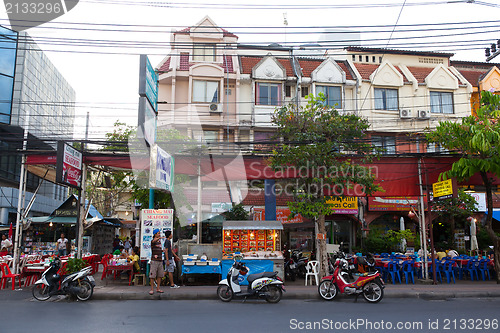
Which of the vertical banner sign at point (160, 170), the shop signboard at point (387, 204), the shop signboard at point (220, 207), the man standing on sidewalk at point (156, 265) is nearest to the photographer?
the man standing on sidewalk at point (156, 265)

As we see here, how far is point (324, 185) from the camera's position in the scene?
48.9ft

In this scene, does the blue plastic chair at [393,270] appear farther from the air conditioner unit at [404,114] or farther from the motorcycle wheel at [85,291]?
the air conditioner unit at [404,114]

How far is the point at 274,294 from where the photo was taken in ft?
36.2

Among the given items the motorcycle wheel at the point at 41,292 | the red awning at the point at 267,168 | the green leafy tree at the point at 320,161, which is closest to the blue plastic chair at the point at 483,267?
the red awning at the point at 267,168

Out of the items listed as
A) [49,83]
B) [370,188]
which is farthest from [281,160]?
[49,83]

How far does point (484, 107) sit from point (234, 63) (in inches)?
660

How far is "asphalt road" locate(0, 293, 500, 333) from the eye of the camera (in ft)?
25.3

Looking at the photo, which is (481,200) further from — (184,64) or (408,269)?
(184,64)

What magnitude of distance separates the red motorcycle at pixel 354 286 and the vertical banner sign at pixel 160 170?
6.01m

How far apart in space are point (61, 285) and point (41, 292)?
28.7 inches

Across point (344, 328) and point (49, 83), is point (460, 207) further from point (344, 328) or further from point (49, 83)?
point (49, 83)

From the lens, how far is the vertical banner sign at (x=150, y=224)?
43.7ft

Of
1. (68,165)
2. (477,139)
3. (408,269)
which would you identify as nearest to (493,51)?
(477,139)

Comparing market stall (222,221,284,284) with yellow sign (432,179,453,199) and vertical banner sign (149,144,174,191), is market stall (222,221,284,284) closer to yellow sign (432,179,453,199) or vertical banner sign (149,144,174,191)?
vertical banner sign (149,144,174,191)
